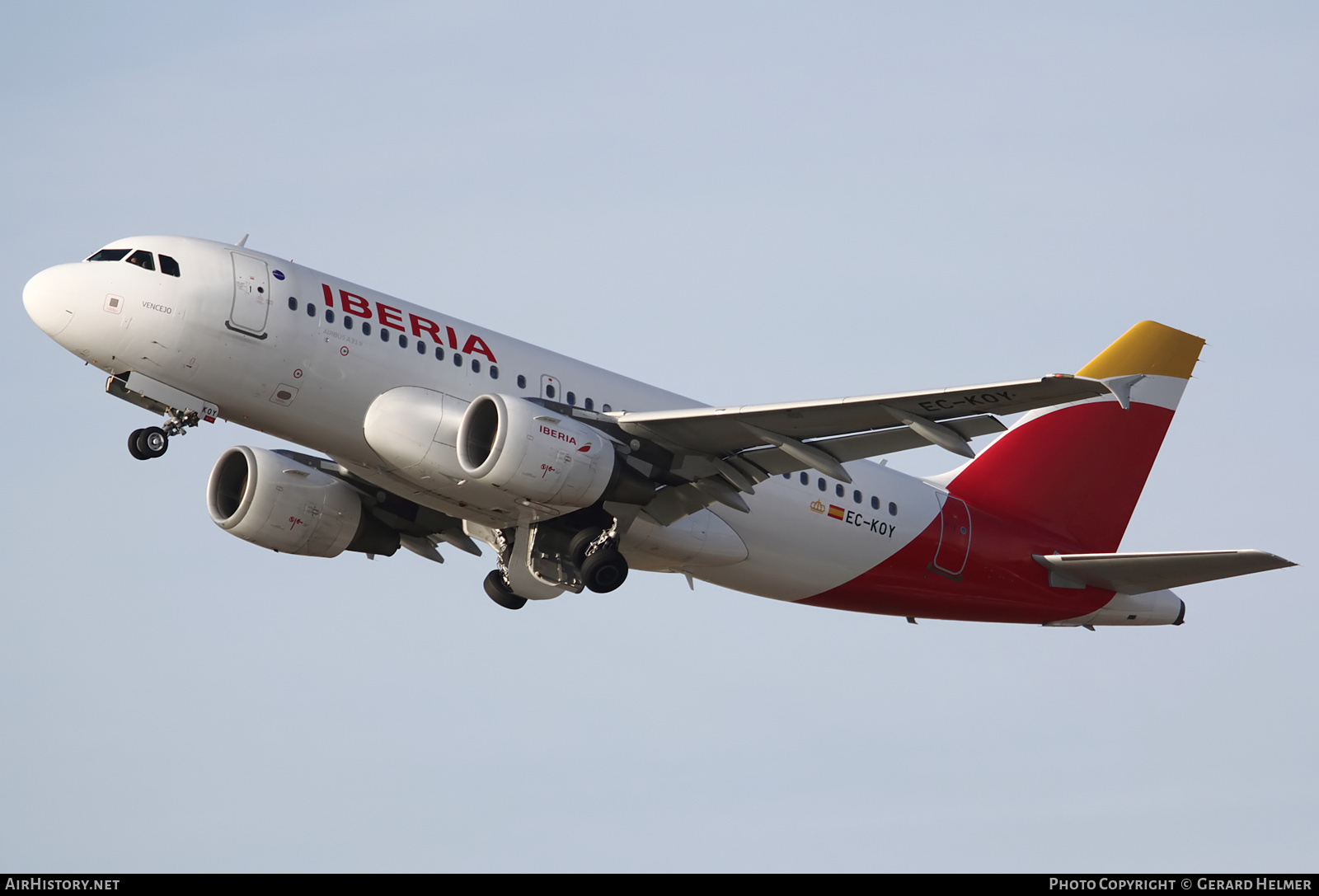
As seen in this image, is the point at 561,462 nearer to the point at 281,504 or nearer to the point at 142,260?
the point at 281,504

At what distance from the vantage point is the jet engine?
105ft

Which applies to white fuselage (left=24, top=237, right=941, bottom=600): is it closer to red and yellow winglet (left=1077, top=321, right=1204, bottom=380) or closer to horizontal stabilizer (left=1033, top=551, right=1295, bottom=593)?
horizontal stabilizer (left=1033, top=551, right=1295, bottom=593)

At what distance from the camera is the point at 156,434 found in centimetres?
2800

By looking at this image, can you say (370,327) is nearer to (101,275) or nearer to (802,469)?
(101,275)

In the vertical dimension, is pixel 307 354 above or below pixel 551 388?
below

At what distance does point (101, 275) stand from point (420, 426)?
19.7 ft

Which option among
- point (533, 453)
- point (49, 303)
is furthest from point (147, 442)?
point (533, 453)

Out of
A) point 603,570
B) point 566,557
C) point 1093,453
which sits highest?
point 1093,453

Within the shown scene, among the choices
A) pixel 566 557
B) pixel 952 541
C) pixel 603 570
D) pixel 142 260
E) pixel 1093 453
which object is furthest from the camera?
pixel 1093 453

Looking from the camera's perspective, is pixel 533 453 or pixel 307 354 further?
pixel 307 354

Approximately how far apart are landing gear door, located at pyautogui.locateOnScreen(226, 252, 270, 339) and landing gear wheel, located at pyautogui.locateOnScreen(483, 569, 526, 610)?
28.2 ft

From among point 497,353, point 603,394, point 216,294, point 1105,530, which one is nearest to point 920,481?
point 1105,530

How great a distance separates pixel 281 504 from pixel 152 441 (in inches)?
177

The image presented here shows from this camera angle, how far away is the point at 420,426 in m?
27.9
